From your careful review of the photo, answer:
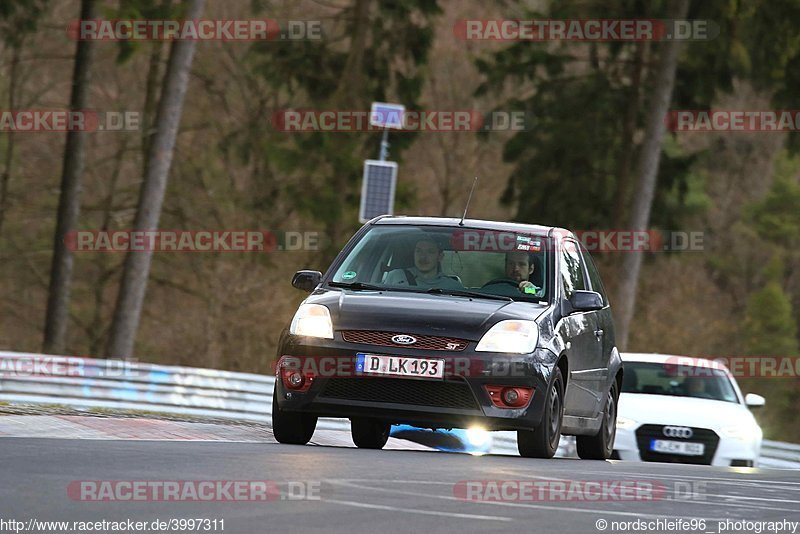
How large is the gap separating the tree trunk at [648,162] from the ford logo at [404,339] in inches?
793

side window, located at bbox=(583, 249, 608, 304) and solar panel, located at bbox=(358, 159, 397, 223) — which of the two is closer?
side window, located at bbox=(583, 249, 608, 304)

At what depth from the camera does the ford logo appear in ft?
38.4

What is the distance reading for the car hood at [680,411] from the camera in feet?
59.2

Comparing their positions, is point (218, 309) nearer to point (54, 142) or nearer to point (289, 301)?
point (289, 301)

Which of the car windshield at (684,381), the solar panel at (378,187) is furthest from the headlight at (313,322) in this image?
the solar panel at (378,187)

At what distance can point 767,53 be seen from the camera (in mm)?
32031

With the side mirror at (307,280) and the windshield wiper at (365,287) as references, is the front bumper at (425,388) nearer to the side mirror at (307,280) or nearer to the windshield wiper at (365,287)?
the windshield wiper at (365,287)

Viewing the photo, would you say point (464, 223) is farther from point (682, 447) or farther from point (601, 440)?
point (682, 447)

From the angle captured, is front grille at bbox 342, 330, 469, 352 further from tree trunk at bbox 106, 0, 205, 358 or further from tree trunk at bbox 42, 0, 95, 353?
tree trunk at bbox 42, 0, 95, 353

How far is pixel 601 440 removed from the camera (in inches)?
570

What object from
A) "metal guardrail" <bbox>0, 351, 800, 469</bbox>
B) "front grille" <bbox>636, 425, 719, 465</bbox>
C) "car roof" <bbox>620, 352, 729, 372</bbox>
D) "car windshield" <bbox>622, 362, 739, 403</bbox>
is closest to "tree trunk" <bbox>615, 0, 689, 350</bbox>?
"metal guardrail" <bbox>0, 351, 800, 469</bbox>

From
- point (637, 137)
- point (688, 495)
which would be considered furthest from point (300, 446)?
point (637, 137)

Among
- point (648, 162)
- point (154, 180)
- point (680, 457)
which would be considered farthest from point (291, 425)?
point (648, 162)

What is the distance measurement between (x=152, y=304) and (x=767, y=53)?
1463 centimetres
